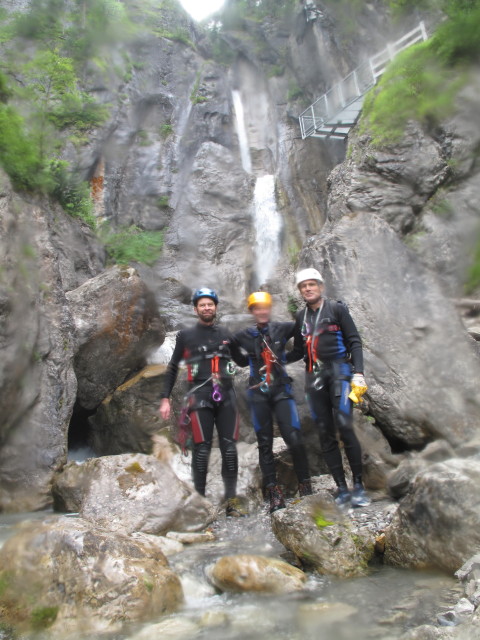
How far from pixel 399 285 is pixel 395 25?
1398 cm

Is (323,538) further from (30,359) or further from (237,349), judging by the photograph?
(30,359)

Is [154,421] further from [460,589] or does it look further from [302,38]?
[302,38]

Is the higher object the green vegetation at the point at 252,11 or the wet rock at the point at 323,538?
the green vegetation at the point at 252,11

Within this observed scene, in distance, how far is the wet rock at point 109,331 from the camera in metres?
9.60

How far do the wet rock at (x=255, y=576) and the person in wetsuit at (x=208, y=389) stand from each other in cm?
149

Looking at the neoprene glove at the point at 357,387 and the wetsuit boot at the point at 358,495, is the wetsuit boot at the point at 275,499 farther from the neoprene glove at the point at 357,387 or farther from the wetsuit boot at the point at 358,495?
the neoprene glove at the point at 357,387

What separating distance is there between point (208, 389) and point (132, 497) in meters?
1.73

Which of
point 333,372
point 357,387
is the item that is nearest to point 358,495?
point 357,387

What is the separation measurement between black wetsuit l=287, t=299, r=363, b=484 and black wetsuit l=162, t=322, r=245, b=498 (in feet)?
3.04

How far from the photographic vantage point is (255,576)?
3.47 meters

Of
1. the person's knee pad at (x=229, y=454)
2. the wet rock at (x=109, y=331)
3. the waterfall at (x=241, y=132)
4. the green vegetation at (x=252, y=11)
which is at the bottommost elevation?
the person's knee pad at (x=229, y=454)

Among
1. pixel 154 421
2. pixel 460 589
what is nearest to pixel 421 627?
pixel 460 589

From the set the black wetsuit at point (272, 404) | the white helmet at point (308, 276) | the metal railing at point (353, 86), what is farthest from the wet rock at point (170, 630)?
the metal railing at point (353, 86)

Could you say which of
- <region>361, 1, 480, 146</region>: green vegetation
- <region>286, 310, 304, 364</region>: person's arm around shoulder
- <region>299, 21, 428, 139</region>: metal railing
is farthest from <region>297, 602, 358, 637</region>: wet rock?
<region>299, 21, 428, 139</region>: metal railing
